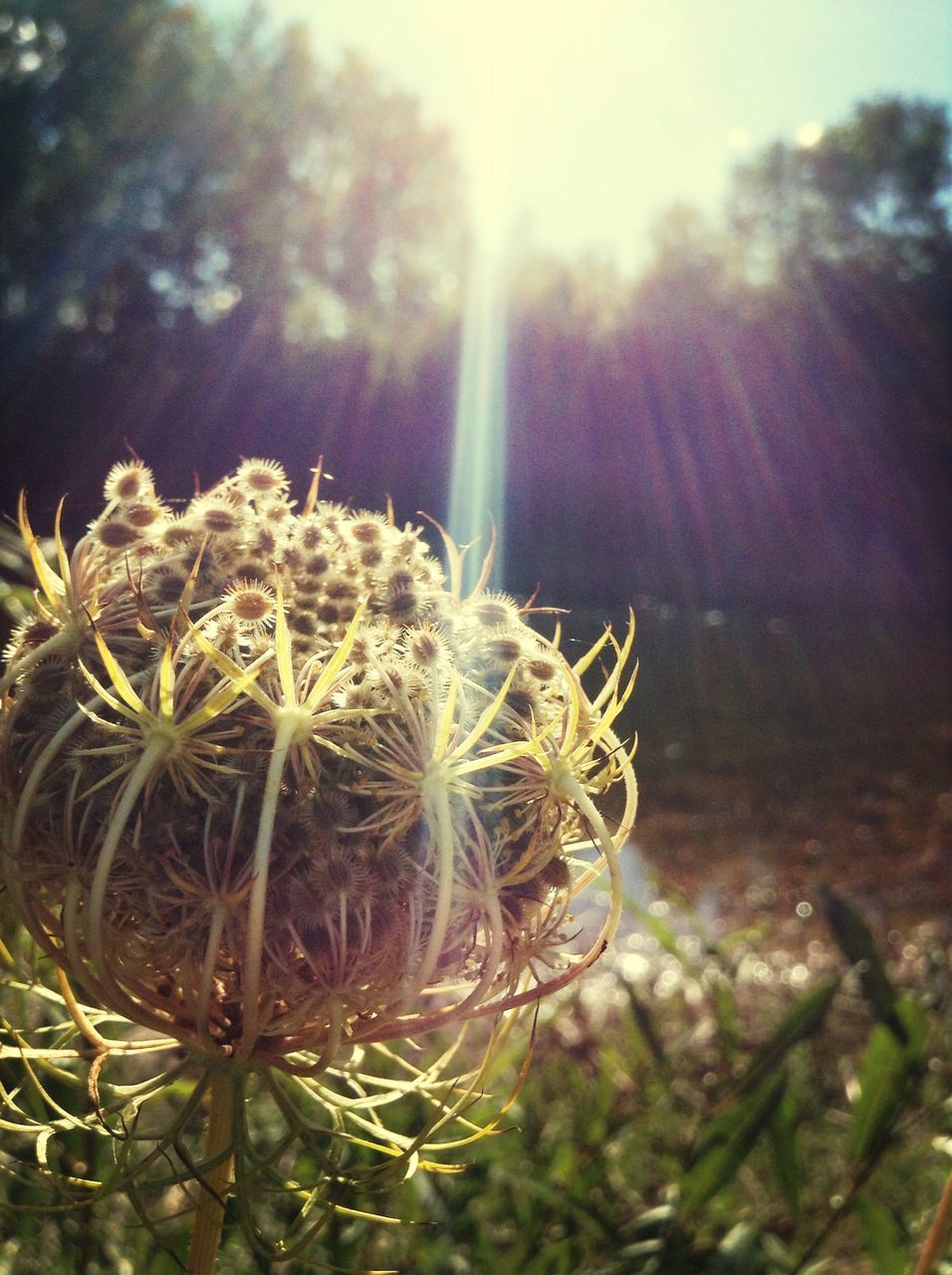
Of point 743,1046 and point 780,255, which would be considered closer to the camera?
point 743,1046

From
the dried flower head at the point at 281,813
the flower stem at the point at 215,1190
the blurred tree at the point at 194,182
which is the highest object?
the blurred tree at the point at 194,182

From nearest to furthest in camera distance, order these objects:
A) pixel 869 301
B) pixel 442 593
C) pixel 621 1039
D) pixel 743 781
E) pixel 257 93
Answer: pixel 442 593 < pixel 621 1039 < pixel 743 781 < pixel 869 301 < pixel 257 93

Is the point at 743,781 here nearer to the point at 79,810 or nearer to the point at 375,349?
the point at 79,810

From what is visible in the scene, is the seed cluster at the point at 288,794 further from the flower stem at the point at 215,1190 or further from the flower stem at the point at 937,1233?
the flower stem at the point at 937,1233

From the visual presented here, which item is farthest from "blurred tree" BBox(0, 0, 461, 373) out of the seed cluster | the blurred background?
the seed cluster

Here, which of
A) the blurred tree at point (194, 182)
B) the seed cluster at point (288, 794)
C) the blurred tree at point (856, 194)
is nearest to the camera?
the seed cluster at point (288, 794)

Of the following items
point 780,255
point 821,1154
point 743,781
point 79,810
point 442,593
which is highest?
point 780,255

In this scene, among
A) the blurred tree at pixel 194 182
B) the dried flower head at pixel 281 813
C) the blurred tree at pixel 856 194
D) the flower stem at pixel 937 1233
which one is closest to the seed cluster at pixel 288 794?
the dried flower head at pixel 281 813

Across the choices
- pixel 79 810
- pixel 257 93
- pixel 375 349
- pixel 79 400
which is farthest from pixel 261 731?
pixel 257 93
